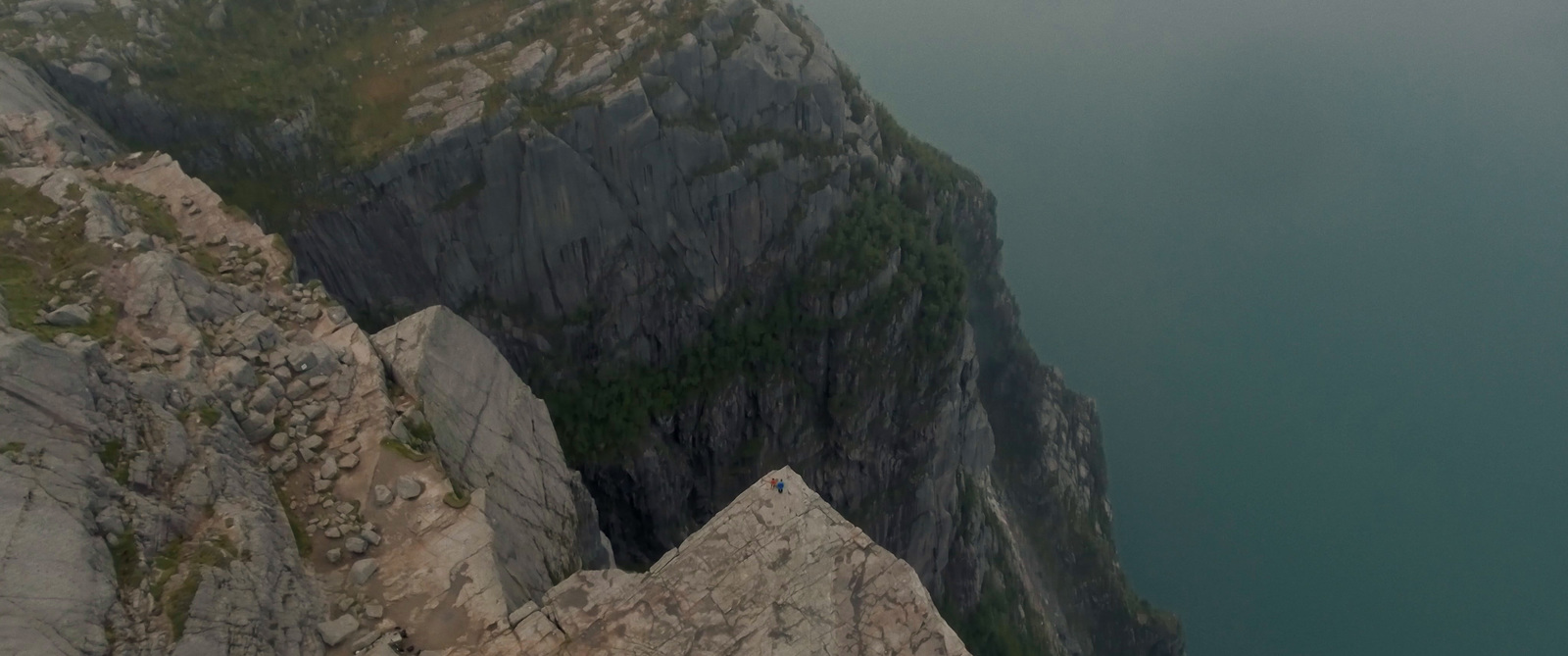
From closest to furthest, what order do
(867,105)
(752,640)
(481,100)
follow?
(752,640)
(481,100)
(867,105)

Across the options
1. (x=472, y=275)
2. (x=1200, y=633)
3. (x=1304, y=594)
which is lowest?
(x=1200, y=633)

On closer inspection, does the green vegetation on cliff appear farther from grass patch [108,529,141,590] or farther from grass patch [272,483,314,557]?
grass patch [108,529,141,590]

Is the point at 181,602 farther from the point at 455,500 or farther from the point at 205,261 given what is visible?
the point at 205,261

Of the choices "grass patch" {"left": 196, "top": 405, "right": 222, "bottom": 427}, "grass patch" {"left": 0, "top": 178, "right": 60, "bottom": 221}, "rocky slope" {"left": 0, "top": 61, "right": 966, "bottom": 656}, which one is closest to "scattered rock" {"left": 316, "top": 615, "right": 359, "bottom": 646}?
"rocky slope" {"left": 0, "top": 61, "right": 966, "bottom": 656}

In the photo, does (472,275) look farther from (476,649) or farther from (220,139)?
(476,649)

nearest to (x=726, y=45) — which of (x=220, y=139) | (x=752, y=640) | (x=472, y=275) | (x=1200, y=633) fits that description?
(x=472, y=275)

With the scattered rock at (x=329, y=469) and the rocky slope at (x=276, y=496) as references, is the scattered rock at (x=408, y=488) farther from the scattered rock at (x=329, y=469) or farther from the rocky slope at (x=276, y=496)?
the scattered rock at (x=329, y=469)

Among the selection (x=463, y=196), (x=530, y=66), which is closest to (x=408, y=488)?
(x=463, y=196)
